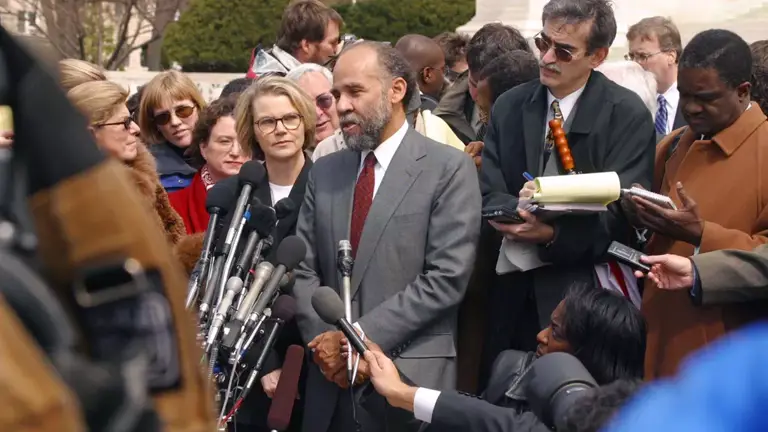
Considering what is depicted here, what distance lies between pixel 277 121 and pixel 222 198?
2.93ft

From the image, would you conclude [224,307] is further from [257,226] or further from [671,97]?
[671,97]

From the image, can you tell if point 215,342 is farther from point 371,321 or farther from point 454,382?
point 454,382

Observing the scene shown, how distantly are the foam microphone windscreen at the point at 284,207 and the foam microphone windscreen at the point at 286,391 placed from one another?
56 centimetres

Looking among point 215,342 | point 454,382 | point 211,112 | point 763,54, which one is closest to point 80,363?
point 215,342

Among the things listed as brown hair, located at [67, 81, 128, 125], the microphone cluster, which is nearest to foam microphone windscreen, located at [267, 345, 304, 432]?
the microphone cluster

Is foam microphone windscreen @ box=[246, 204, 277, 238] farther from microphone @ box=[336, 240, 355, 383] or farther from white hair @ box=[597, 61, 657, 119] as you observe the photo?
white hair @ box=[597, 61, 657, 119]

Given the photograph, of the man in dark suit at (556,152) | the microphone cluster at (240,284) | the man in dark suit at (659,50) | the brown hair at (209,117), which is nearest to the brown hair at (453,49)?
the man in dark suit at (659,50)

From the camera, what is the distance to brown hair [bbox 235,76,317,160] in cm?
601

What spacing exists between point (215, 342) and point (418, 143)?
1.45 meters

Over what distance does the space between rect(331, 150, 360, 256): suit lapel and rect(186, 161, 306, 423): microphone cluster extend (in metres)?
0.27

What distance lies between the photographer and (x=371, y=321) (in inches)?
202

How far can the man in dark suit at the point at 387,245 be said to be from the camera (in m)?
5.18

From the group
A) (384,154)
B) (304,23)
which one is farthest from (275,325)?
(304,23)

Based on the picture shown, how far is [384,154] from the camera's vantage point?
5.51 m
